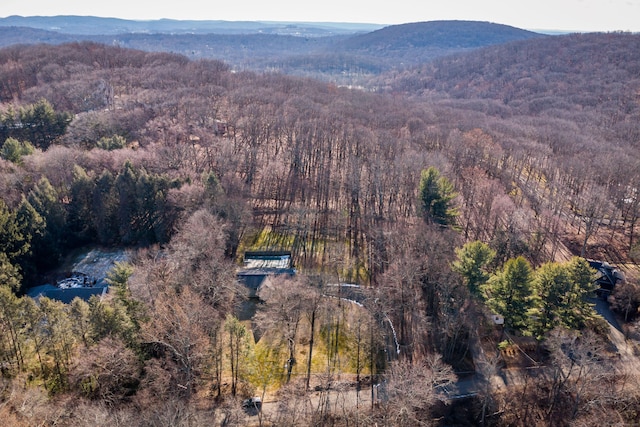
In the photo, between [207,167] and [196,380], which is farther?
[207,167]

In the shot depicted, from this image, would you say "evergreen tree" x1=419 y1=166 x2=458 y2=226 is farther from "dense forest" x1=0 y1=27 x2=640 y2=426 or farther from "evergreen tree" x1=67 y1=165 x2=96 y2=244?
"evergreen tree" x1=67 y1=165 x2=96 y2=244

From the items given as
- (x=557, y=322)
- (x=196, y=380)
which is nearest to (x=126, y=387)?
(x=196, y=380)

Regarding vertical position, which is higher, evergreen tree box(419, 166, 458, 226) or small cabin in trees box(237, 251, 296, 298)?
evergreen tree box(419, 166, 458, 226)

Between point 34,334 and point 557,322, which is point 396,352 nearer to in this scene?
point 557,322

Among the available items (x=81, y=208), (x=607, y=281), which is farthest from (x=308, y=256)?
(x=607, y=281)

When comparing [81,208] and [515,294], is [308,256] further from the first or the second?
[81,208]

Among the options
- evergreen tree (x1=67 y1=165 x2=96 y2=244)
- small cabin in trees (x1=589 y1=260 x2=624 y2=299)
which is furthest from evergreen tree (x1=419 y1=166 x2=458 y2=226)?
evergreen tree (x1=67 y1=165 x2=96 y2=244)
